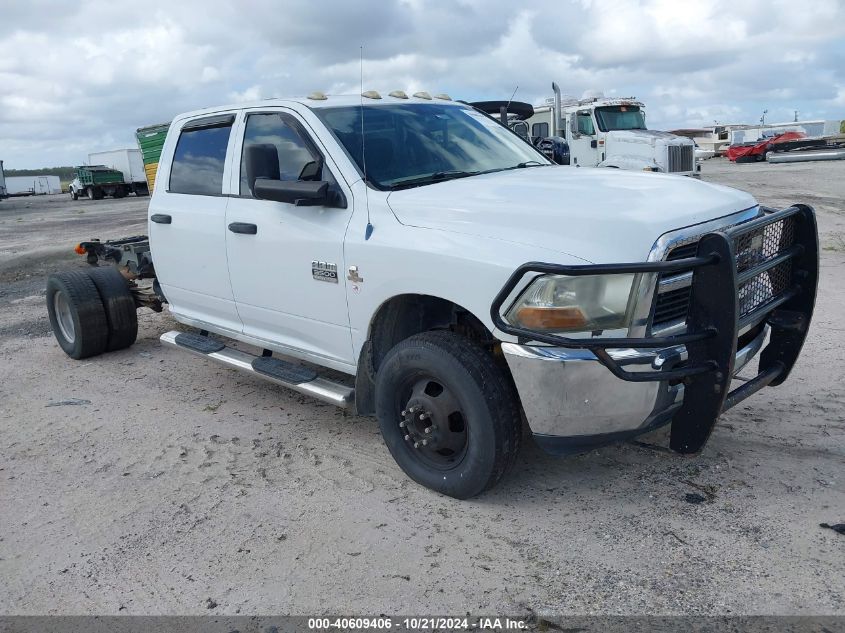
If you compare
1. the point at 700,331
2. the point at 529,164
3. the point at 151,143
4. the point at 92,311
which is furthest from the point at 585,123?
the point at 700,331

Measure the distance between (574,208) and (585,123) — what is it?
58.3 ft

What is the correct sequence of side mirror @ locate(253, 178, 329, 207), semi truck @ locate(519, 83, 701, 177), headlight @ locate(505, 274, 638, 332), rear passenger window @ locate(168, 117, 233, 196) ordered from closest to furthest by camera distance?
headlight @ locate(505, 274, 638, 332) < side mirror @ locate(253, 178, 329, 207) < rear passenger window @ locate(168, 117, 233, 196) < semi truck @ locate(519, 83, 701, 177)

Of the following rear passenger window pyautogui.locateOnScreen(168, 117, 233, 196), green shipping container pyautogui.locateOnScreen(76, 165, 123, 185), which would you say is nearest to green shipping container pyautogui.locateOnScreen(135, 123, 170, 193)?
rear passenger window pyautogui.locateOnScreen(168, 117, 233, 196)

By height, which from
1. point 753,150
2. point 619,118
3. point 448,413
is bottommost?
point 448,413

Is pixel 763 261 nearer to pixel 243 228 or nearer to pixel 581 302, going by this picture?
pixel 581 302

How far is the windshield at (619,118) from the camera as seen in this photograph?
65.3 feet

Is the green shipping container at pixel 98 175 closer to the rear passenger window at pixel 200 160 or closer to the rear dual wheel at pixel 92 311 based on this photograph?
the rear dual wheel at pixel 92 311

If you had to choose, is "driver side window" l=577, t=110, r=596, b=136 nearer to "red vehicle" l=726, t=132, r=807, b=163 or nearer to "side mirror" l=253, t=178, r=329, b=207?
"side mirror" l=253, t=178, r=329, b=207

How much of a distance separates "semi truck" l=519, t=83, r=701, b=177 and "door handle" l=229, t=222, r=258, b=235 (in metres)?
15.2

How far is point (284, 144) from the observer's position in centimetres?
452

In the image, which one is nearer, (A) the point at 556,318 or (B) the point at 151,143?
(A) the point at 556,318

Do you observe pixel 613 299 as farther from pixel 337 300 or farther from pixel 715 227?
pixel 337 300

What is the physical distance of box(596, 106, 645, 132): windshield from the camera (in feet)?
65.3

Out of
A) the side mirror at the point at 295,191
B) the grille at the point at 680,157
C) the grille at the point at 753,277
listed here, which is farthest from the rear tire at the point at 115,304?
the grille at the point at 680,157
